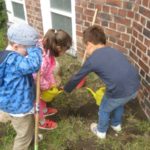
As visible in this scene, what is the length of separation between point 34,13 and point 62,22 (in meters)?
0.76

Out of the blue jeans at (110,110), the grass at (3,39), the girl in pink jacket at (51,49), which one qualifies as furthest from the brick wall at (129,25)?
the grass at (3,39)

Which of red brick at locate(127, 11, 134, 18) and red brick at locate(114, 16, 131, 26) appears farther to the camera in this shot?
red brick at locate(114, 16, 131, 26)

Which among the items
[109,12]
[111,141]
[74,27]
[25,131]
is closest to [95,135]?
[111,141]

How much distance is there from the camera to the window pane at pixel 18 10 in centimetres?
646

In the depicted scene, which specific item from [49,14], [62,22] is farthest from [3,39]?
[62,22]

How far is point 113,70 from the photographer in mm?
3008

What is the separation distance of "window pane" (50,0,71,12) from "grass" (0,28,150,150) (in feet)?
→ 5.29

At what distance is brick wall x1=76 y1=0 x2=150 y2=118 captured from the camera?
3.55 metres

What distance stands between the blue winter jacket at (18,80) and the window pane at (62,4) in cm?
240

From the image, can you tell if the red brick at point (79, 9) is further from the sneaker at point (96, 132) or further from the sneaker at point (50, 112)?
the sneaker at point (96, 132)

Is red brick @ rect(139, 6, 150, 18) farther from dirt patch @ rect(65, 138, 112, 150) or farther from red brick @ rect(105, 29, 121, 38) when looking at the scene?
dirt patch @ rect(65, 138, 112, 150)

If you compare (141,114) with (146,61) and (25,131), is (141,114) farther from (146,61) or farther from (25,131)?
(25,131)

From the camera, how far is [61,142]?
3512 mm

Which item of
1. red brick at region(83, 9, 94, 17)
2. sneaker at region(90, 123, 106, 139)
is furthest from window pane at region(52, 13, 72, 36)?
sneaker at region(90, 123, 106, 139)
